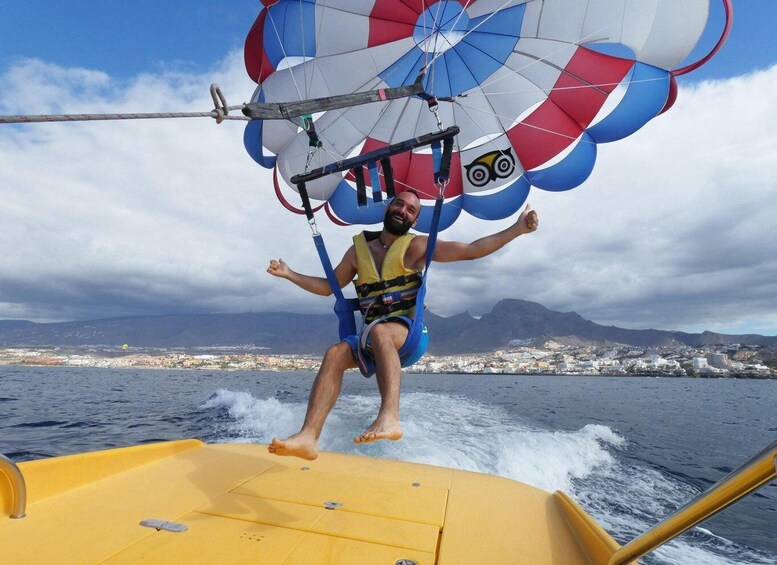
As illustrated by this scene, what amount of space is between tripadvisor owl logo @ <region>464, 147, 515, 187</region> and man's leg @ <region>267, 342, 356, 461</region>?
3.74 metres

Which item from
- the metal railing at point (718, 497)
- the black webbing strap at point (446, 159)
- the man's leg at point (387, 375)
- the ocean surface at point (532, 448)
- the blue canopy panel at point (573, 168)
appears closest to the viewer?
the metal railing at point (718, 497)

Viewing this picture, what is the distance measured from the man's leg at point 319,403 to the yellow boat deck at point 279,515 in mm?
344

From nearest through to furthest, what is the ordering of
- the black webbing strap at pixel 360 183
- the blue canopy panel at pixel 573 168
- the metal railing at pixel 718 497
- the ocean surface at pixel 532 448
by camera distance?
1. the metal railing at pixel 718 497
2. the black webbing strap at pixel 360 183
3. the blue canopy panel at pixel 573 168
4. the ocean surface at pixel 532 448

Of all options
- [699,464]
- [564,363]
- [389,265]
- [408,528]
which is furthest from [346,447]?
[564,363]

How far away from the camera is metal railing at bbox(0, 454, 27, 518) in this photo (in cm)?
226

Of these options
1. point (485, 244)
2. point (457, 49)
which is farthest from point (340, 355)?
point (457, 49)

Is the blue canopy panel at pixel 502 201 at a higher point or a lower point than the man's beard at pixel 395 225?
higher

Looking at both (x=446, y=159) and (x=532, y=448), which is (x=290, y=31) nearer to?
(x=446, y=159)

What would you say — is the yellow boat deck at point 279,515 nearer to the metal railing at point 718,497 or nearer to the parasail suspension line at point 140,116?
the metal railing at point 718,497

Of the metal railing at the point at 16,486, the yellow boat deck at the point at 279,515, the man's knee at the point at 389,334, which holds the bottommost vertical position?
the yellow boat deck at the point at 279,515

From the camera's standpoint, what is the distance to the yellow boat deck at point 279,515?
1.99 m

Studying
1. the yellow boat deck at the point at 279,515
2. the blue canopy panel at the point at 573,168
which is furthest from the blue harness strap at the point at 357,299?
the blue canopy panel at the point at 573,168

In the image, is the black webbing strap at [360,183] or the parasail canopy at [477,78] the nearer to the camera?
the black webbing strap at [360,183]

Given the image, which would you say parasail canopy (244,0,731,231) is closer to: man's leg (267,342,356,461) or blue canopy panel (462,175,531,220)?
blue canopy panel (462,175,531,220)
